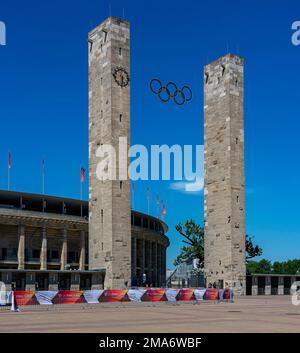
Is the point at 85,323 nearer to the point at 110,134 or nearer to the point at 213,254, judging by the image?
the point at 110,134

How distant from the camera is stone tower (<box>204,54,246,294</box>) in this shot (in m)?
77.9

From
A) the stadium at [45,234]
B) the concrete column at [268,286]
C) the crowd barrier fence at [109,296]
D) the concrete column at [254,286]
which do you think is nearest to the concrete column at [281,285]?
the concrete column at [268,286]

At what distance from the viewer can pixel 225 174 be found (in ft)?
259

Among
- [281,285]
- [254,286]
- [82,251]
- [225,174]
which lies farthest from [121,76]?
[281,285]

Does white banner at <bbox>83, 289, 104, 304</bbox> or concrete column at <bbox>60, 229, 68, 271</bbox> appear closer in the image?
white banner at <bbox>83, 289, 104, 304</bbox>

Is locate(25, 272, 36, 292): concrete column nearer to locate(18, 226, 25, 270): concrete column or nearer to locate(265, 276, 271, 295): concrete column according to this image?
locate(18, 226, 25, 270): concrete column

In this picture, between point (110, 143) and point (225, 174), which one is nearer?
point (110, 143)

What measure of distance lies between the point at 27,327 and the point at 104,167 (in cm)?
4144

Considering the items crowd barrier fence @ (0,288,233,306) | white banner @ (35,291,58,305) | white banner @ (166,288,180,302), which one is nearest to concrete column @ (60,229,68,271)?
crowd barrier fence @ (0,288,233,306)

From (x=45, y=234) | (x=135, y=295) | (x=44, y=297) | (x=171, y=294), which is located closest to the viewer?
(x=44, y=297)

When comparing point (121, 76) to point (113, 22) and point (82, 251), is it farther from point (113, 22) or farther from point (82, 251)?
point (82, 251)

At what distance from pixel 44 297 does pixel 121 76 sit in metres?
32.1

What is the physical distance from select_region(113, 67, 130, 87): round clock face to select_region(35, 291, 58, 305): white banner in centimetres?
3091
